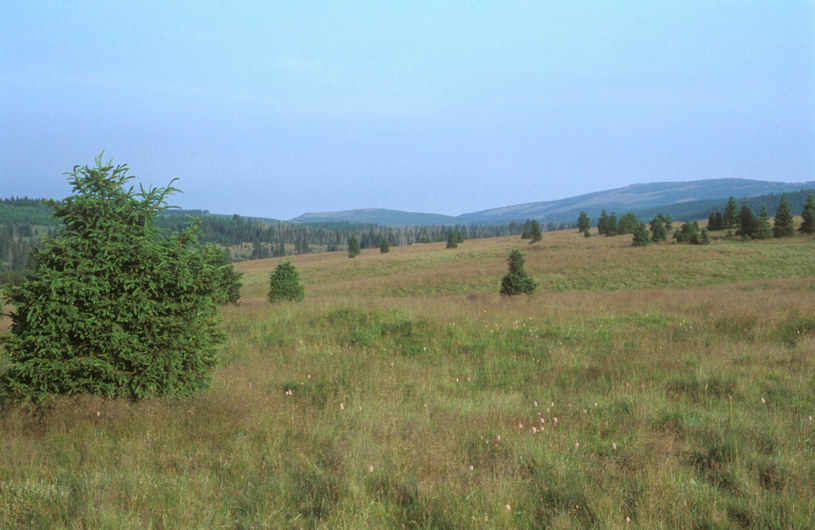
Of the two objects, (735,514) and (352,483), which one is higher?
(352,483)

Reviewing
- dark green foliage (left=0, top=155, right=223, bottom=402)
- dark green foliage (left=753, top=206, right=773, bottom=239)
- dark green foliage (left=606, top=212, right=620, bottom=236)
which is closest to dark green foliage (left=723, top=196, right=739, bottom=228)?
dark green foliage (left=753, top=206, right=773, bottom=239)

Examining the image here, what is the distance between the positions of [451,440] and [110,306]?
3775mm

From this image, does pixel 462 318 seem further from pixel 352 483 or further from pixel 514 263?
pixel 514 263

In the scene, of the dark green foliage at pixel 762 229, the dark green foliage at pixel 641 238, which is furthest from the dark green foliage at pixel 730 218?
the dark green foliage at pixel 641 238

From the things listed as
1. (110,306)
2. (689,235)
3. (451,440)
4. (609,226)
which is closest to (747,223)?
(689,235)

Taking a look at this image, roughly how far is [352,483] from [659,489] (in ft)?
7.10

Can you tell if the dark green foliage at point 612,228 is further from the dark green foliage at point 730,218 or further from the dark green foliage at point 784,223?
the dark green foliage at point 784,223

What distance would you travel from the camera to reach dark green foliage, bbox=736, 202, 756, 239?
49.5 metres

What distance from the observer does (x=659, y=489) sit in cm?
310

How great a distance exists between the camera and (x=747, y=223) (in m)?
50.2

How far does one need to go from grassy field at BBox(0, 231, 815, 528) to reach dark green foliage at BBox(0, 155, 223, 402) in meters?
0.27

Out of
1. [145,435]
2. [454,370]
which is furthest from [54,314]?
[454,370]

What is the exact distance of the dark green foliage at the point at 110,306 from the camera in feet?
14.6

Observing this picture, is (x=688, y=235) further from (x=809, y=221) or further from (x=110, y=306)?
(x=110, y=306)
